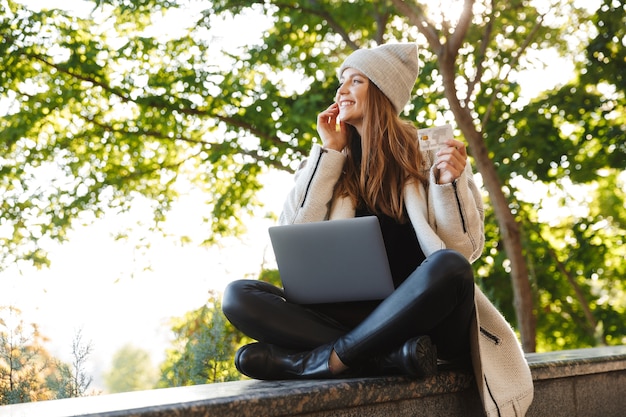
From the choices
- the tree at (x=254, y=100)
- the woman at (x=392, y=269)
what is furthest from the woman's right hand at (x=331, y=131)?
the tree at (x=254, y=100)

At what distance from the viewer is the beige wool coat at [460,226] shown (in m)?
2.38

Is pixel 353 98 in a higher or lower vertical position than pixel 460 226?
higher

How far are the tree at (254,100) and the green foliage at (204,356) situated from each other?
6.79 ft

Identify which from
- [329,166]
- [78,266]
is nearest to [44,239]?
[78,266]

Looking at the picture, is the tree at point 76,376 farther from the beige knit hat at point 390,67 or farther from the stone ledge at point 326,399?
the beige knit hat at point 390,67

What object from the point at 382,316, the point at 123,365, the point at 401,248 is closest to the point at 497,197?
Answer: the point at 401,248

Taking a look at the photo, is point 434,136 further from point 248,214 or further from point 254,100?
point 248,214

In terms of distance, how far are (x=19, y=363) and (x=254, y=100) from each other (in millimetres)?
3408

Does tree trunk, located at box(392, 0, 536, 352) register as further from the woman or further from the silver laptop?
the silver laptop

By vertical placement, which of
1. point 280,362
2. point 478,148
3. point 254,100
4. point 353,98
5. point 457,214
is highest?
point 254,100

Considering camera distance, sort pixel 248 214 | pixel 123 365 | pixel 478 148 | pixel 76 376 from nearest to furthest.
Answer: pixel 76 376 → pixel 478 148 → pixel 248 214 → pixel 123 365

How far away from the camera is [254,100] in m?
6.37

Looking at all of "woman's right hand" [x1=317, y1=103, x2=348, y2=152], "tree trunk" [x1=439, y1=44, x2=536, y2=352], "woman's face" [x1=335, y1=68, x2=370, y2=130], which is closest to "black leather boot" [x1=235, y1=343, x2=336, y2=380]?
"woman's right hand" [x1=317, y1=103, x2=348, y2=152]

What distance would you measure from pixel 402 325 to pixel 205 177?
5.58 meters
